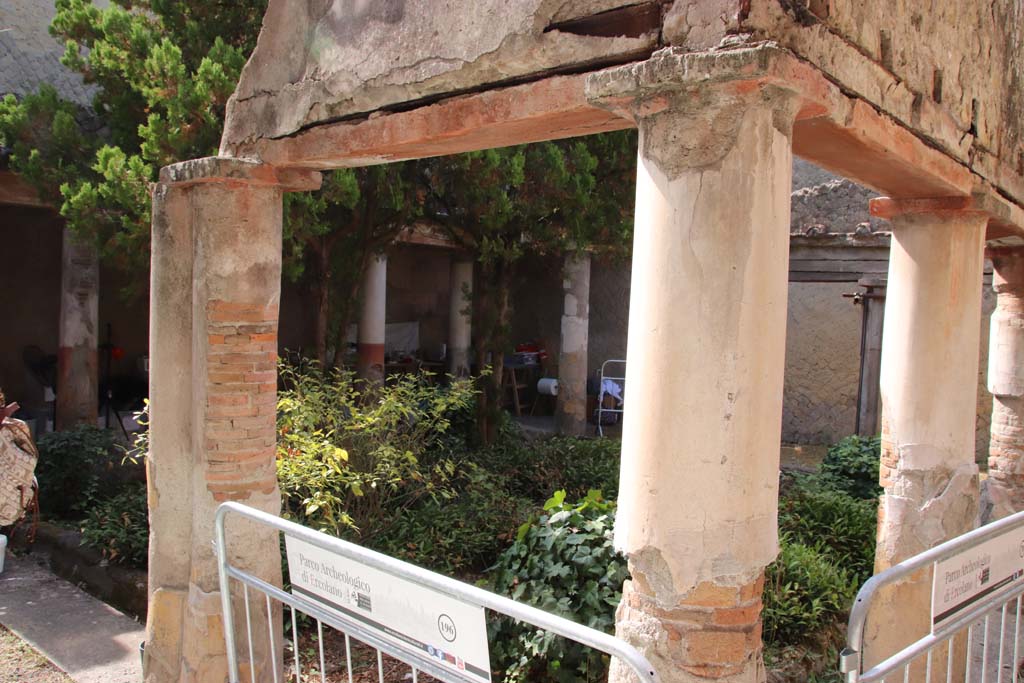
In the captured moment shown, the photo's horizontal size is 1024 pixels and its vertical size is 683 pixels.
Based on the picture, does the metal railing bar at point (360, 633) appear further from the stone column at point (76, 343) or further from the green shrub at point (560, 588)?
the stone column at point (76, 343)

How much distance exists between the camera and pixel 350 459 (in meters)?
Result: 6.57

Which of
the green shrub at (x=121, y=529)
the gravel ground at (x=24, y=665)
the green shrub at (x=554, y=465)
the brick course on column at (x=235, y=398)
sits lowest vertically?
the gravel ground at (x=24, y=665)

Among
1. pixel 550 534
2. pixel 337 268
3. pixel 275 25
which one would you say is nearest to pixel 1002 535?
pixel 550 534

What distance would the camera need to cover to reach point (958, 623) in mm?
2850

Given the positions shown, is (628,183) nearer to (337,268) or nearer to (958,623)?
(337,268)

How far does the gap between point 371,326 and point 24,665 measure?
612 cm

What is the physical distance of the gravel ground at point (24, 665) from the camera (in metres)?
4.82

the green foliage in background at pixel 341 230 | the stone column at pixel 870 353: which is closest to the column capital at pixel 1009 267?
the stone column at pixel 870 353

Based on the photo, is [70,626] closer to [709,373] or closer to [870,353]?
[709,373]

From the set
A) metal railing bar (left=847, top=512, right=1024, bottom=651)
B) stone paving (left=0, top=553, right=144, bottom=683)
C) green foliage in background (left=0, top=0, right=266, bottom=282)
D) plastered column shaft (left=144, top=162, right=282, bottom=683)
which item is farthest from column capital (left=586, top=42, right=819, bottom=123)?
green foliage in background (left=0, top=0, right=266, bottom=282)

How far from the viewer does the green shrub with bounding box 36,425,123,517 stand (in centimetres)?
771

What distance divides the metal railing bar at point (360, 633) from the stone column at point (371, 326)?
7006mm

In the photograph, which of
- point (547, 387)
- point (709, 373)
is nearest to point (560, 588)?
point (709, 373)

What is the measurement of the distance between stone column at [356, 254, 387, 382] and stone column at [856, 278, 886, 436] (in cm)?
650
